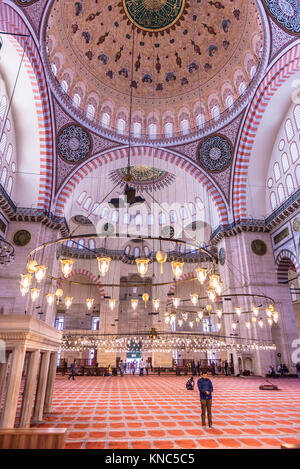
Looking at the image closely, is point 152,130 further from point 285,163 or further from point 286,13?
point 286,13

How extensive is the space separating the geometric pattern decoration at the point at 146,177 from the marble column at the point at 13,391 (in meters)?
15.2

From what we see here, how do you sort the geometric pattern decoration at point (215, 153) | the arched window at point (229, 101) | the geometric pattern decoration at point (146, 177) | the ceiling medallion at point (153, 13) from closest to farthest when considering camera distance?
the ceiling medallion at point (153, 13) → the arched window at point (229, 101) → the geometric pattern decoration at point (215, 153) → the geometric pattern decoration at point (146, 177)

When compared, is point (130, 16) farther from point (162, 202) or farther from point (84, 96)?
point (162, 202)

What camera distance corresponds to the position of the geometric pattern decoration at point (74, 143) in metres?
13.8

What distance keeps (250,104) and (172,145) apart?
14.2ft

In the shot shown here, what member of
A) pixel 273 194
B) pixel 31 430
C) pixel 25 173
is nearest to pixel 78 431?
pixel 31 430

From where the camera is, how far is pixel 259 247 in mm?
13617

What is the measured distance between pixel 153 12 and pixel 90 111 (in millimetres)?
5759

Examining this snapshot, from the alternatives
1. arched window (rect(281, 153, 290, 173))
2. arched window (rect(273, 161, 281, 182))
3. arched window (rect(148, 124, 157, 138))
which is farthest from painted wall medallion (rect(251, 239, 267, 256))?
arched window (rect(148, 124, 157, 138))

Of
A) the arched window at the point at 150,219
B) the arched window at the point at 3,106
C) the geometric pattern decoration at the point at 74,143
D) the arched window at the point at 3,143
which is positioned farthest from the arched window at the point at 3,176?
the arched window at the point at 150,219

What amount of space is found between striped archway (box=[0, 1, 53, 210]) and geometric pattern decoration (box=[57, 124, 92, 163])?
0.66 meters

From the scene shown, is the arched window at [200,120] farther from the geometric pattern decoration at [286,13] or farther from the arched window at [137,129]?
the geometric pattern decoration at [286,13]

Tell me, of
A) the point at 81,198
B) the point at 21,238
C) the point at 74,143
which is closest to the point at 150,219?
the point at 81,198

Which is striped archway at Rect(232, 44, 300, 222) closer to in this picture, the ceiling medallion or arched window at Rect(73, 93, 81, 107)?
the ceiling medallion
